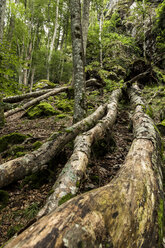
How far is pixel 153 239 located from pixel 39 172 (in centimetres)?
235

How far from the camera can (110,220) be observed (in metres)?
1.28

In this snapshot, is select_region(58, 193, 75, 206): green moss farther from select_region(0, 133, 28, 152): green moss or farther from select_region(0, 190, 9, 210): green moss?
select_region(0, 133, 28, 152): green moss

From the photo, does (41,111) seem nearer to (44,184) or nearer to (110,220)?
(44,184)

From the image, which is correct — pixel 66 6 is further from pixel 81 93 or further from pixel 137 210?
pixel 137 210

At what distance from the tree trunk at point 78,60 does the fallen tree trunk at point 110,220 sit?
3.23m

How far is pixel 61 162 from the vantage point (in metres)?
3.55

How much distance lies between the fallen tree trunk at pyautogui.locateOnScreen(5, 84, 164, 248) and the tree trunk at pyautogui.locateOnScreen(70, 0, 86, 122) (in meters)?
3.23

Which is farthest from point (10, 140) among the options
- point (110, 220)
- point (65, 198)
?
point (110, 220)

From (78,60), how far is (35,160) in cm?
379

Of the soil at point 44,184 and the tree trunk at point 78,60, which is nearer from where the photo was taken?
the soil at point 44,184

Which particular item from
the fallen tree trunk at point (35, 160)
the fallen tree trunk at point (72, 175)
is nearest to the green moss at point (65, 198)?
the fallen tree trunk at point (72, 175)

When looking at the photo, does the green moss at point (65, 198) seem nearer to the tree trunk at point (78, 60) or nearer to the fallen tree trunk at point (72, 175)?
the fallen tree trunk at point (72, 175)

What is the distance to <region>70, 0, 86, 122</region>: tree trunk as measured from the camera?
4793 millimetres

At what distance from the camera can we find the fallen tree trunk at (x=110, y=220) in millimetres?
1021
